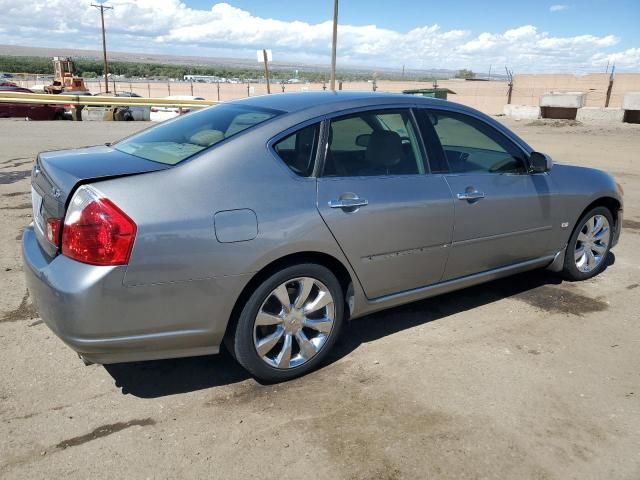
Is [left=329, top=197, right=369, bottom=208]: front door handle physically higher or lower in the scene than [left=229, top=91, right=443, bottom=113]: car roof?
lower

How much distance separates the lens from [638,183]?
10195 mm

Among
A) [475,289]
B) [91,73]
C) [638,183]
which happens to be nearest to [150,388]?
[475,289]

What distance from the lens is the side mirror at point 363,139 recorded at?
3.58 meters

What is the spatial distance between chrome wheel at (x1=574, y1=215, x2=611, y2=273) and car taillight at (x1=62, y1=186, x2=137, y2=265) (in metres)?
3.89

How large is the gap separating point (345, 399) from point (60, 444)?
4.85 ft

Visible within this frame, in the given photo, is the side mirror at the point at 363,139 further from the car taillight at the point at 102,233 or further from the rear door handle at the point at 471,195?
the car taillight at the point at 102,233

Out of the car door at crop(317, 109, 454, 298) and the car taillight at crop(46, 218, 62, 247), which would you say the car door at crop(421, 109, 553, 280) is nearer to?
the car door at crop(317, 109, 454, 298)

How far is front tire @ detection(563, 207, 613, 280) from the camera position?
4812 mm

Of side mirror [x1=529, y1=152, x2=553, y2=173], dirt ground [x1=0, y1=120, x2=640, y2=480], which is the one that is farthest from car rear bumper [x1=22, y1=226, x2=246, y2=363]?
side mirror [x1=529, y1=152, x2=553, y2=173]

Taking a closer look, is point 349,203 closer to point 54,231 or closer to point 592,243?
point 54,231

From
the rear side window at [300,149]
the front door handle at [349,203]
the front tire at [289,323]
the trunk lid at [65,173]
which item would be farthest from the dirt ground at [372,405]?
the rear side window at [300,149]

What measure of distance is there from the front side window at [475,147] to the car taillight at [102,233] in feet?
7.56

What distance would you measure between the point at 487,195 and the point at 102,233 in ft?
8.63

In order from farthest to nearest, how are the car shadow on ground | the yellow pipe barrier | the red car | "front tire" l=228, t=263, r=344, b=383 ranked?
the red car
the yellow pipe barrier
the car shadow on ground
"front tire" l=228, t=263, r=344, b=383
